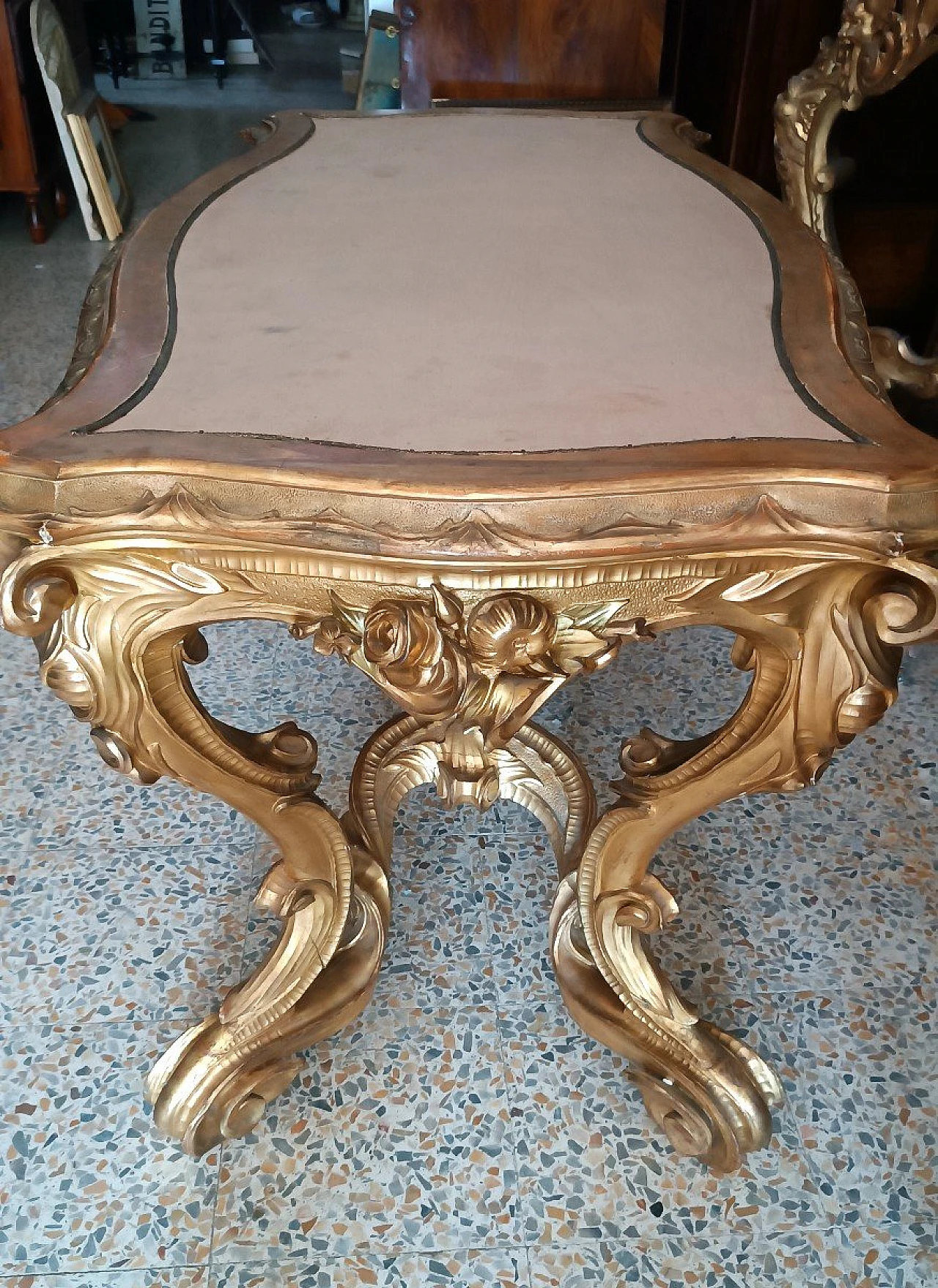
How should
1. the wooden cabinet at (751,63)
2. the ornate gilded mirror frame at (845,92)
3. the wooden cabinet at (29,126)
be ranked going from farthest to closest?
the wooden cabinet at (29,126)
the wooden cabinet at (751,63)
the ornate gilded mirror frame at (845,92)

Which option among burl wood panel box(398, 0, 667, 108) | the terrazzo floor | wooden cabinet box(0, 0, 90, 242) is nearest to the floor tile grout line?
the terrazzo floor

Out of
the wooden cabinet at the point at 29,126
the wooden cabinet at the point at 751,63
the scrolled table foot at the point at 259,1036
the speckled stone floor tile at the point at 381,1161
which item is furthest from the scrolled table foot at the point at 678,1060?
the wooden cabinet at the point at 29,126

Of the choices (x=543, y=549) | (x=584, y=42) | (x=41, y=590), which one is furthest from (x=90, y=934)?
(x=584, y=42)

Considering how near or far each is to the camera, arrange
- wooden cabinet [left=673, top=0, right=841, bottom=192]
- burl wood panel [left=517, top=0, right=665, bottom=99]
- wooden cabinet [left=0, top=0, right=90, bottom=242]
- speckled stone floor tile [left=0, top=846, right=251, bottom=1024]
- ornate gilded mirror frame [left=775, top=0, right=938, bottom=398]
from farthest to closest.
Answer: wooden cabinet [left=0, top=0, right=90, bottom=242] → burl wood panel [left=517, top=0, right=665, bottom=99] → wooden cabinet [left=673, top=0, right=841, bottom=192] → ornate gilded mirror frame [left=775, top=0, right=938, bottom=398] → speckled stone floor tile [left=0, top=846, right=251, bottom=1024]

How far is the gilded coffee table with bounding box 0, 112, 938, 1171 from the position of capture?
73 centimetres

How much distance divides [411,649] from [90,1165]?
2.14ft

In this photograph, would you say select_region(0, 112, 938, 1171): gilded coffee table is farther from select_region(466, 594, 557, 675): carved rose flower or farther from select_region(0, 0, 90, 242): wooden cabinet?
select_region(0, 0, 90, 242): wooden cabinet

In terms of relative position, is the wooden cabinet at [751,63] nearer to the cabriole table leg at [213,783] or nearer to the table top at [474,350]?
the table top at [474,350]

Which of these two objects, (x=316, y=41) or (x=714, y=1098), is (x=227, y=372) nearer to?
(x=714, y=1098)

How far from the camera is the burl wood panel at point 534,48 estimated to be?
2129 millimetres

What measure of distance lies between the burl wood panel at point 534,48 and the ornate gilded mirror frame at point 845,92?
72 centimetres

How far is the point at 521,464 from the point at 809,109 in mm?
1058

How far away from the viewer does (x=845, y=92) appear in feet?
4.84

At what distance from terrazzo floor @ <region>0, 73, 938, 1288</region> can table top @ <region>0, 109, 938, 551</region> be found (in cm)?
68
